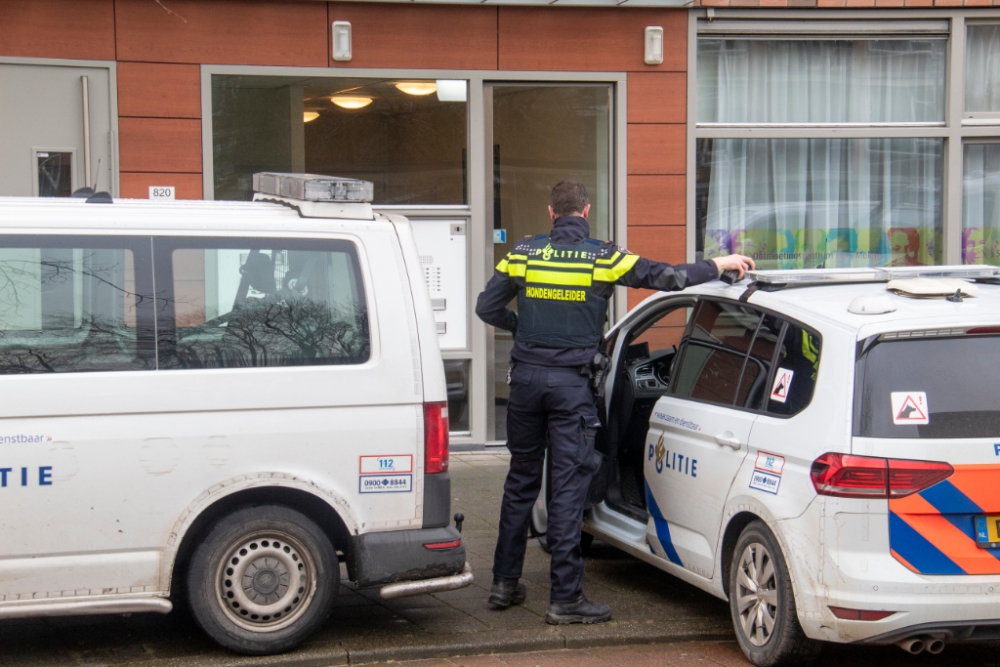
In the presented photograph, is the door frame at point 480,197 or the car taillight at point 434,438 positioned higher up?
the door frame at point 480,197

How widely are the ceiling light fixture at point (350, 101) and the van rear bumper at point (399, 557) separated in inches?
220

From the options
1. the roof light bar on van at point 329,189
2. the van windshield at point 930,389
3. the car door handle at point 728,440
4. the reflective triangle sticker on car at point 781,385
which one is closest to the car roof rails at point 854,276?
the reflective triangle sticker on car at point 781,385

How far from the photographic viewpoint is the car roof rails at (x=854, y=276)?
17.3ft

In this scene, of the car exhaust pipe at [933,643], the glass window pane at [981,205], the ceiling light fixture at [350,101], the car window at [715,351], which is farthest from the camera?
the glass window pane at [981,205]

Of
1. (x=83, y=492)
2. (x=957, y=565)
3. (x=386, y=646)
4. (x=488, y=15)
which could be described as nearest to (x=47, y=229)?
(x=83, y=492)

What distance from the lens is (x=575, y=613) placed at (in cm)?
544

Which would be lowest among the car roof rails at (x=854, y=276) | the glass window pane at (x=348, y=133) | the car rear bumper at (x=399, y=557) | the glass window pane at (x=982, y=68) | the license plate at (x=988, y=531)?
the car rear bumper at (x=399, y=557)

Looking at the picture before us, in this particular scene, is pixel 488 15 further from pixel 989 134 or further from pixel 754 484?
pixel 754 484

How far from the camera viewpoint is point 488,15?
9.79 m

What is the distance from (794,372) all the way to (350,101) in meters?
5.97

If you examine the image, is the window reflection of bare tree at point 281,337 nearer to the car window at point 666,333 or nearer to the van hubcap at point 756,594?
the van hubcap at point 756,594

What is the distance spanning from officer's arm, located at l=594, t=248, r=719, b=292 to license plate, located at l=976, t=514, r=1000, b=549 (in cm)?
171

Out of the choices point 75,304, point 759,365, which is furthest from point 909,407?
point 75,304

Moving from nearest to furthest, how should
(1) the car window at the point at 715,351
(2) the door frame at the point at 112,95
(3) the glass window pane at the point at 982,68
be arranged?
1. (1) the car window at the point at 715,351
2. (2) the door frame at the point at 112,95
3. (3) the glass window pane at the point at 982,68
